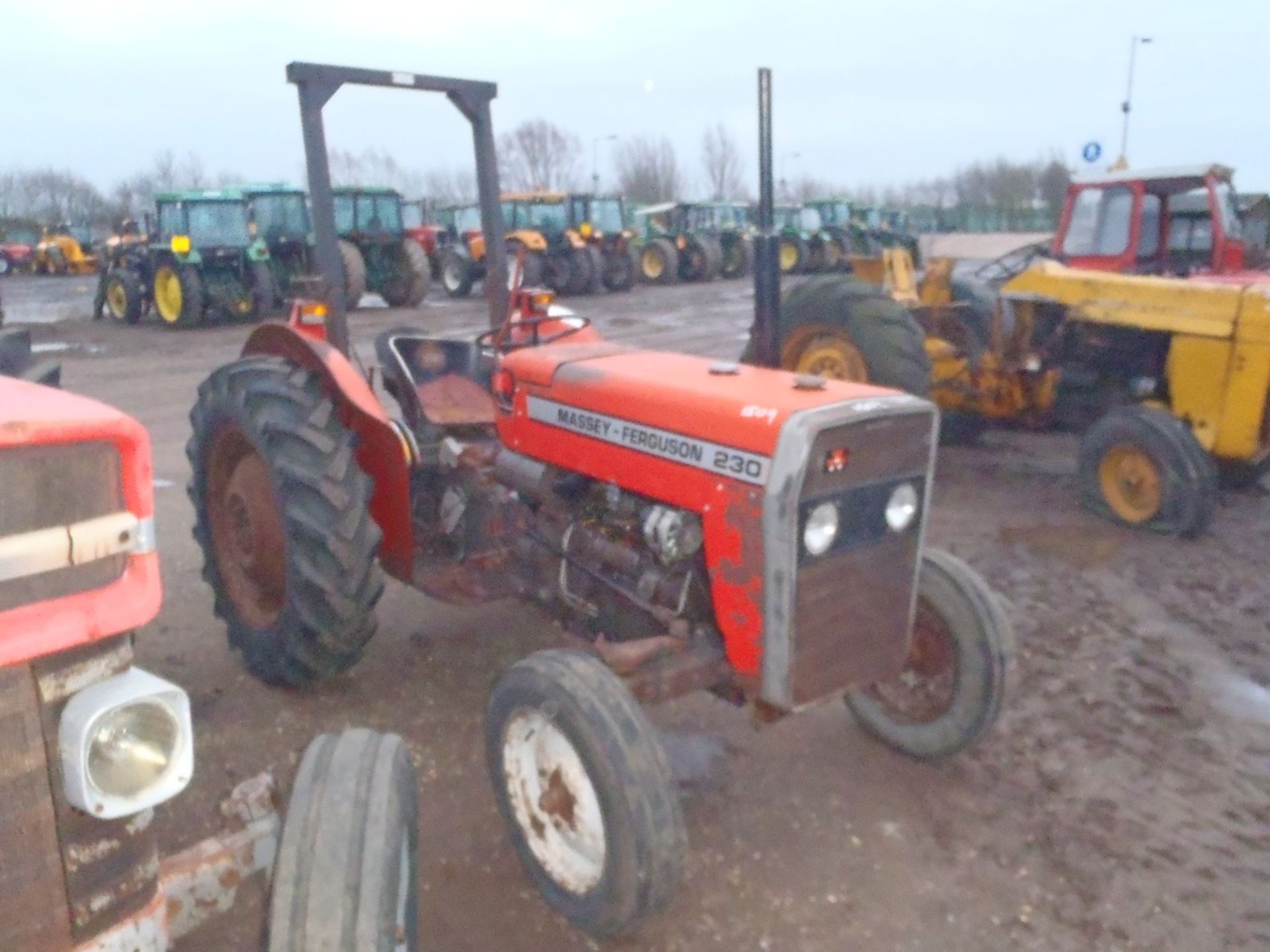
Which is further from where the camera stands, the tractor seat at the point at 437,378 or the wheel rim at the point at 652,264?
the wheel rim at the point at 652,264

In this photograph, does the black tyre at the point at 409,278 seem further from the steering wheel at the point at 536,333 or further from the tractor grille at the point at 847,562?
the tractor grille at the point at 847,562

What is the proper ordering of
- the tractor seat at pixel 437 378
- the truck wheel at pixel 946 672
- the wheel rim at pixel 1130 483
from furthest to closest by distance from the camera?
the wheel rim at pixel 1130 483, the tractor seat at pixel 437 378, the truck wheel at pixel 946 672

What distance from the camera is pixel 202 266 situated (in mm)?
14836

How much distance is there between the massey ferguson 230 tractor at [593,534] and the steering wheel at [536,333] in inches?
0.6

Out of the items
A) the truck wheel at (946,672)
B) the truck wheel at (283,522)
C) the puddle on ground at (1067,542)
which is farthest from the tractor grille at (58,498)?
the puddle on ground at (1067,542)

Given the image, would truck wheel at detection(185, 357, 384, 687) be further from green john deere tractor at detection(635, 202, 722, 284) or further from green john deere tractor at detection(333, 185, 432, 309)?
green john deere tractor at detection(635, 202, 722, 284)

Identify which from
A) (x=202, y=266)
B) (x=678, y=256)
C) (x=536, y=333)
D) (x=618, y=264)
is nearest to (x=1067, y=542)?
(x=536, y=333)

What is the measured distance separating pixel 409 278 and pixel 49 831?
16.5 m

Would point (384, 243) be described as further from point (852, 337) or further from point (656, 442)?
point (656, 442)

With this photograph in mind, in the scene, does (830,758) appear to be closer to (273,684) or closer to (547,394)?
(547,394)

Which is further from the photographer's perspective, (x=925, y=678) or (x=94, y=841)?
(x=925, y=678)

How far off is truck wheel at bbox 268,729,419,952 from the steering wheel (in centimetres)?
198

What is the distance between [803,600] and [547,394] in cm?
108

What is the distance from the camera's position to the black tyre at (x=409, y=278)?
56.0ft
